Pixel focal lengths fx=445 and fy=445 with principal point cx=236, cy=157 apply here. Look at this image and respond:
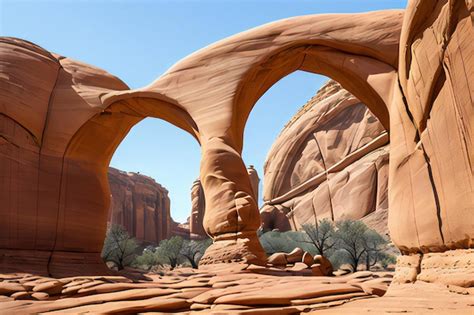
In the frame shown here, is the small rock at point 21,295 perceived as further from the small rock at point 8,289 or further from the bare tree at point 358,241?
the bare tree at point 358,241

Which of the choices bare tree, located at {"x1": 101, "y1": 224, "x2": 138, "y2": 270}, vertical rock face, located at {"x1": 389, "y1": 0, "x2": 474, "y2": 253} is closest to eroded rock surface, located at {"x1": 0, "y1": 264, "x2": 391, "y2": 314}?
vertical rock face, located at {"x1": 389, "y1": 0, "x2": 474, "y2": 253}

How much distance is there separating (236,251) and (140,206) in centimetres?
3114

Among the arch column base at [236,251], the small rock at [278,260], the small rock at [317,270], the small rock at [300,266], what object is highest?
A: the arch column base at [236,251]

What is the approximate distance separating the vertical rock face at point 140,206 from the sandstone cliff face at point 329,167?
43.7 ft

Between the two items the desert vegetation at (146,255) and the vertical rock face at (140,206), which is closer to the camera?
the desert vegetation at (146,255)

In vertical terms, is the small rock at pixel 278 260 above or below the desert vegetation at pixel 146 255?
below

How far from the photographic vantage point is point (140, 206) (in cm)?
3894

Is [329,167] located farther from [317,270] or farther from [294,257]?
[317,270]

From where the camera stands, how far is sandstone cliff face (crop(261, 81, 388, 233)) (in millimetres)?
23781

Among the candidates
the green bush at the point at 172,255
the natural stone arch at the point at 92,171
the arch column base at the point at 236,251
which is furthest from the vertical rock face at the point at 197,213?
the arch column base at the point at 236,251

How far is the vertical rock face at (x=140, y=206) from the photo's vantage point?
36.8m

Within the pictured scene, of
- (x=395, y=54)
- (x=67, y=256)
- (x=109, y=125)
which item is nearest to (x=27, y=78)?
(x=109, y=125)

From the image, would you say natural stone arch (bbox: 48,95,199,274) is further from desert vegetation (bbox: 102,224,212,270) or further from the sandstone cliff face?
the sandstone cliff face

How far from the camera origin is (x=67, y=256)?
12.0m
